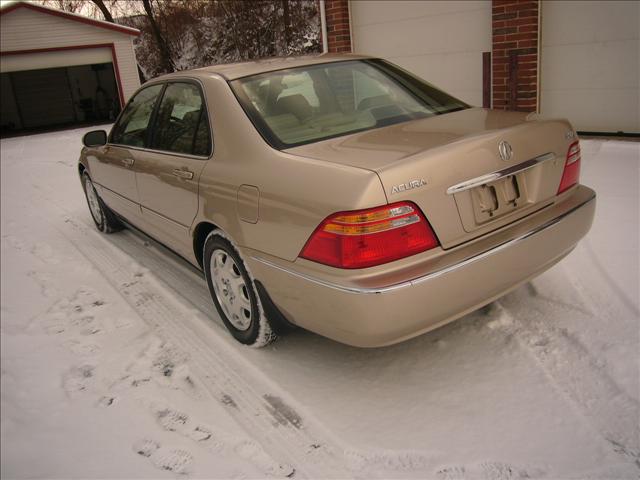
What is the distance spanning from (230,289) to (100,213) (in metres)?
3.03

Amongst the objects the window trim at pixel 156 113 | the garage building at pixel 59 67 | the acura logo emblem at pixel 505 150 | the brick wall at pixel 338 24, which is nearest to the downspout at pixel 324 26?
the brick wall at pixel 338 24

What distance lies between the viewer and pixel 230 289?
A: 3.37 metres

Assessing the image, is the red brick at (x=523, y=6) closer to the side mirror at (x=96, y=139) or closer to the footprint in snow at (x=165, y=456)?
the side mirror at (x=96, y=139)

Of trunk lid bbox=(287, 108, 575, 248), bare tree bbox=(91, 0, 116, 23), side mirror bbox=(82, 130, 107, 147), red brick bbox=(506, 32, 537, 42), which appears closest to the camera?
trunk lid bbox=(287, 108, 575, 248)

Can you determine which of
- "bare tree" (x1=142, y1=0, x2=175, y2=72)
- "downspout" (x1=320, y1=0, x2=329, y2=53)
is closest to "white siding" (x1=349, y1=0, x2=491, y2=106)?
"downspout" (x1=320, y1=0, x2=329, y2=53)

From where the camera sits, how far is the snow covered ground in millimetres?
2385

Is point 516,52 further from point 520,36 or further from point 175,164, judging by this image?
point 175,164

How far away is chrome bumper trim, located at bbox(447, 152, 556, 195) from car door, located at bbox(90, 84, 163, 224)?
8.20ft

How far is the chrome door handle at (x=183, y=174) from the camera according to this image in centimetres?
345

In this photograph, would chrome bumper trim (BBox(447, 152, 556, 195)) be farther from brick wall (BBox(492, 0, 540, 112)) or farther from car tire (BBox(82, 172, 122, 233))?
brick wall (BBox(492, 0, 540, 112))

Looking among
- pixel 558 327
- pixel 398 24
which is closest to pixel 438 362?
pixel 558 327

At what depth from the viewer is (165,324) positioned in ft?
12.2

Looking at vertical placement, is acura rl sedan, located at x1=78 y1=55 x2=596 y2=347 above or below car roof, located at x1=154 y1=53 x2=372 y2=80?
below

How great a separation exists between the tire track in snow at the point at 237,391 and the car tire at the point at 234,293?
0.16 meters
